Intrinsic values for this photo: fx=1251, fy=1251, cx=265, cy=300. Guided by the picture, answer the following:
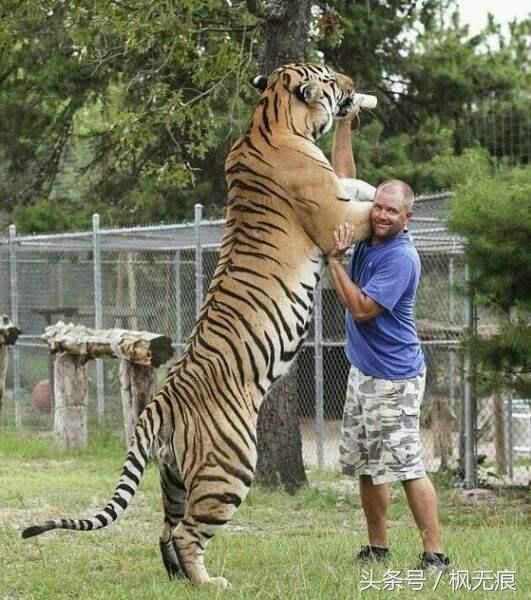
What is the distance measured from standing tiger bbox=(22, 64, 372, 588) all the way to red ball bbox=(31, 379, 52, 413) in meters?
10.5

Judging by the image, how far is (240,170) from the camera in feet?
20.2

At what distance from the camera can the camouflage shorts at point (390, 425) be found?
19.7 feet

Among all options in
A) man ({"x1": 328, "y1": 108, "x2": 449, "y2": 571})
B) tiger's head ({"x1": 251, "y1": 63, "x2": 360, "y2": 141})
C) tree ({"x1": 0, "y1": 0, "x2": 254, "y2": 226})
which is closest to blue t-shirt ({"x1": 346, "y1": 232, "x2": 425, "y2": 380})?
man ({"x1": 328, "y1": 108, "x2": 449, "y2": 571})

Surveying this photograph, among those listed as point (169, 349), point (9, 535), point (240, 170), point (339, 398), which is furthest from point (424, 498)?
point (339, 398)

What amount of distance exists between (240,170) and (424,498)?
6.01ft

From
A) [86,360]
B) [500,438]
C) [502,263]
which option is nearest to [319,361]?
[500,438]

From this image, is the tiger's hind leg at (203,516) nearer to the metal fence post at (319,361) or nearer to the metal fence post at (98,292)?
the metal fence post at (319,361)

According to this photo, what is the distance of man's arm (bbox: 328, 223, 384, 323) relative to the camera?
5.91 meters

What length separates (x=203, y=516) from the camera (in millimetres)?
5656

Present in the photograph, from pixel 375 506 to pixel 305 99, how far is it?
2.07 meters

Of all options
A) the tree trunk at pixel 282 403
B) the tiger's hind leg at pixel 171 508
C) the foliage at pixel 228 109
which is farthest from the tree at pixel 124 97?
the tiger's hind leg at pixel 171 508

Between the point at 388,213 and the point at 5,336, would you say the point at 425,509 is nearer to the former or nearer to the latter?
the point at 388,213

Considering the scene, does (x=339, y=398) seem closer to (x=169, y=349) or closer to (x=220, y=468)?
(x=169, y=349)

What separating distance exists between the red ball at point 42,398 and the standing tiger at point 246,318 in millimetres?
10526
